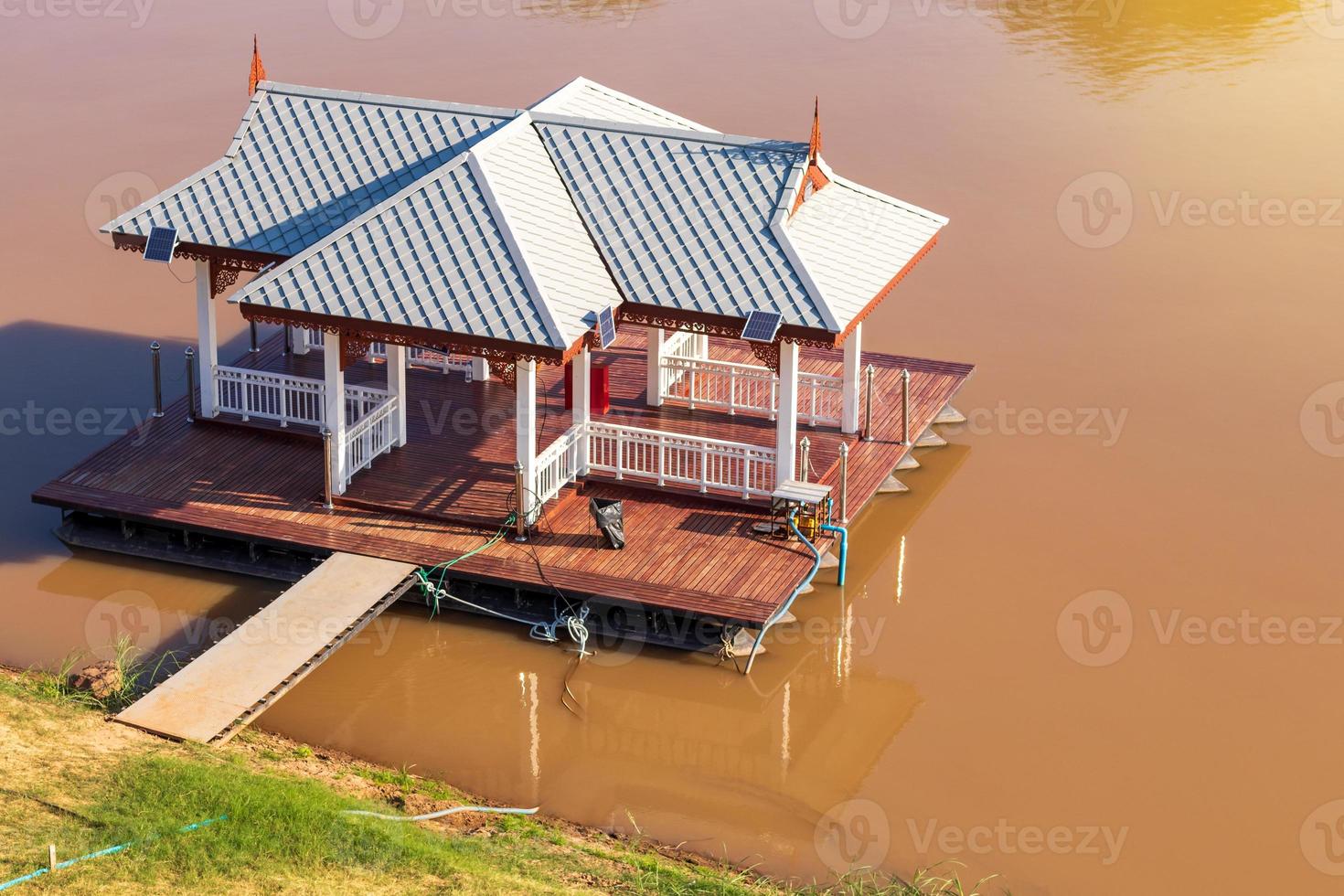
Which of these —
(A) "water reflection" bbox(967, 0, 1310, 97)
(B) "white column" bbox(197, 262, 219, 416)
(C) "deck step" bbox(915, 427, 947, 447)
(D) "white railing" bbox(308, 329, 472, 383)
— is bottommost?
(C) "deck step" bbox(915, 427, 947, 447)

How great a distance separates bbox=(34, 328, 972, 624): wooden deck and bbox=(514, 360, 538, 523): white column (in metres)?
0.54

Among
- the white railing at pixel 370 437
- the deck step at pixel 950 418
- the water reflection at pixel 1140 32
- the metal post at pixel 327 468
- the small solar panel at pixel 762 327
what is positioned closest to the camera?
the small solar panel at pixel 762 327

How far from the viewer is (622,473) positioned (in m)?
→ 26.2

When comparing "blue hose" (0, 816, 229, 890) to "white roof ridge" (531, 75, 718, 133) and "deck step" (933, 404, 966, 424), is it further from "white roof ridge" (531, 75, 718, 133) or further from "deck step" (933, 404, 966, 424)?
"deck step" (933, 404, 966, 424)

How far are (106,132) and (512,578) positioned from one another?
76.7 ft

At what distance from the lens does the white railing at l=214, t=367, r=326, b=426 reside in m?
27.6

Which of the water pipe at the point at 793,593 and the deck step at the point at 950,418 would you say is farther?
the deck step at the point at 950,418

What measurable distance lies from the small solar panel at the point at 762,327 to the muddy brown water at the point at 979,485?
3.81 meters

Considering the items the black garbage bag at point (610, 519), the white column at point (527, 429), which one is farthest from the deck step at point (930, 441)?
the white column at point (527, 429)

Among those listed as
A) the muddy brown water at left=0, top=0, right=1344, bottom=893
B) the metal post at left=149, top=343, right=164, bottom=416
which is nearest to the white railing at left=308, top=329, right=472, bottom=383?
the metal post at left=149, top=343, right=164, bottom=416

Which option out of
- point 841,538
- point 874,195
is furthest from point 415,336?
point 874,195

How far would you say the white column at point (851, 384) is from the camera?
2737cm


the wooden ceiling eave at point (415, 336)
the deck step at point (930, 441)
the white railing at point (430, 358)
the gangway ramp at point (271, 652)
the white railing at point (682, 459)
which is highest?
the wooden ceiling eave at point (415, 336)

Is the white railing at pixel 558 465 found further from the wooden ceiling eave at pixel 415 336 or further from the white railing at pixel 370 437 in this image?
the white railing at pixel 370 437
